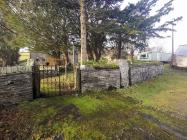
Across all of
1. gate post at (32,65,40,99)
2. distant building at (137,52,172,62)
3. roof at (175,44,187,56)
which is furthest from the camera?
distant building at (137,52,172,62)

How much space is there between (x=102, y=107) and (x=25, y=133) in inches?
139

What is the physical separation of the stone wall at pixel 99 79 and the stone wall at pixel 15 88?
9.49ft

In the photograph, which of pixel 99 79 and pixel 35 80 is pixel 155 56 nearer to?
pixel 99 79

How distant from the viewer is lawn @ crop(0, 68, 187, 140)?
8041 millimetres

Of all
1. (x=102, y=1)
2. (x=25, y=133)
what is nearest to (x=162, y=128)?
(x=25, y=133)

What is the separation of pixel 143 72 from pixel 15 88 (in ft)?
35.9

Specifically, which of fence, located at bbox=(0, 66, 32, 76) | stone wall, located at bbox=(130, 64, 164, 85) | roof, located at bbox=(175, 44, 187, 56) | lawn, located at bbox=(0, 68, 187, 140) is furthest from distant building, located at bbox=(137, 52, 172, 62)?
fence, located at bbox=(0, 66, 32, 76)

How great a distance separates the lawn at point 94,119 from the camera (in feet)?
26.4

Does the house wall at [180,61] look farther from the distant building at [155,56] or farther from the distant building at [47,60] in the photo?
the distant building at [47,60]

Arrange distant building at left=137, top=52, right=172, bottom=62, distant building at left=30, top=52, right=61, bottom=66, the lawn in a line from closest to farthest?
the lawn → distant building at left=30, top=52, right=61, bottom=66 → distant building at left=137, top=52, right=172, bottom=62

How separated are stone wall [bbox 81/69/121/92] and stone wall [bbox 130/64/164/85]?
1996 millimetres

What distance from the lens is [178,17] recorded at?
2234 cm

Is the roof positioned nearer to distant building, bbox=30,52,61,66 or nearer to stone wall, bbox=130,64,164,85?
stone wall, bbox=130,64,164,85

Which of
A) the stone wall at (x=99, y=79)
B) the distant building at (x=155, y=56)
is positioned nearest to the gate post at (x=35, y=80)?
the stone wall at (x=99, y=79)
